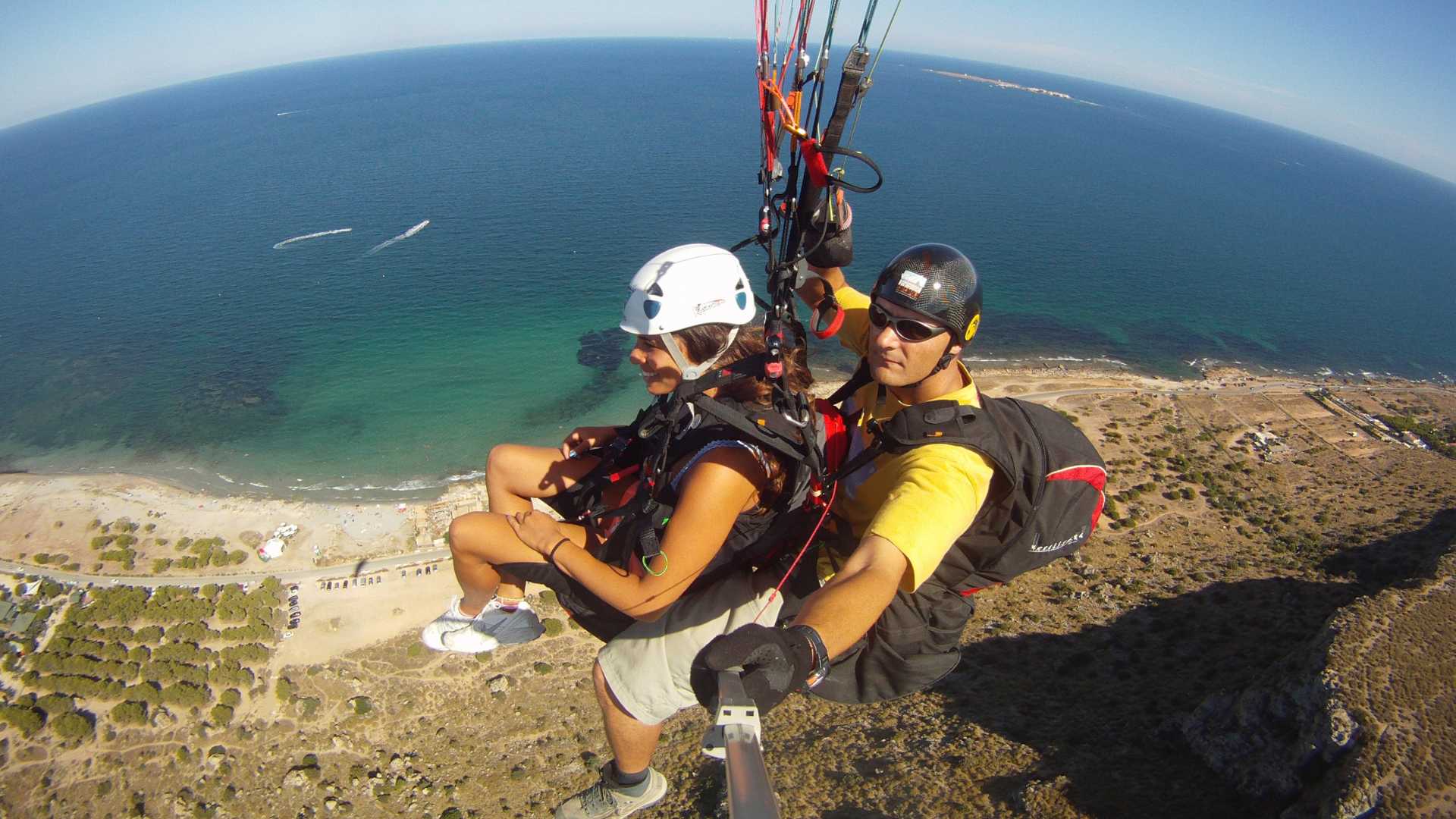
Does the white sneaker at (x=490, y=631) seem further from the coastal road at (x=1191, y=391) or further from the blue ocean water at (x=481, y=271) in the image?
the coastal road at (x=1191, y=391)

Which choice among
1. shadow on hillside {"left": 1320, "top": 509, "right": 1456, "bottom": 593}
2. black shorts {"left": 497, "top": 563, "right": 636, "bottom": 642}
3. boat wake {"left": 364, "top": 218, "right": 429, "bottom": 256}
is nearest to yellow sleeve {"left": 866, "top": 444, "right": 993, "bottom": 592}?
black shorts {"left": 497, "top": 563, "right": 636, "bottom": 642}

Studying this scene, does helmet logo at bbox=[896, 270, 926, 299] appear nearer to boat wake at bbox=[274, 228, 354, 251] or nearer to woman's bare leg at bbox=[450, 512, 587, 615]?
woman's bare leg at bbox=[450, 512, 587, 615]

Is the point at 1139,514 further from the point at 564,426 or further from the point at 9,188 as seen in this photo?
the point at 9,188

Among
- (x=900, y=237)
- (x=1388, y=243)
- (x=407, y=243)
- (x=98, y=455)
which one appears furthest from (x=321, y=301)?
(x=1388, y=243)

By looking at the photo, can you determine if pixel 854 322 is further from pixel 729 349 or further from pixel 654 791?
pixel 654 791

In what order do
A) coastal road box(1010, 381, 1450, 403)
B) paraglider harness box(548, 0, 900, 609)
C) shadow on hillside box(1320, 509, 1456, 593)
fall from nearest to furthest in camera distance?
paraglider harness box(548, 0, 900, 609), shadow on hillside box(1320, 509, 1456, 593), coastal road box(1010, 381, 1450, 403)
